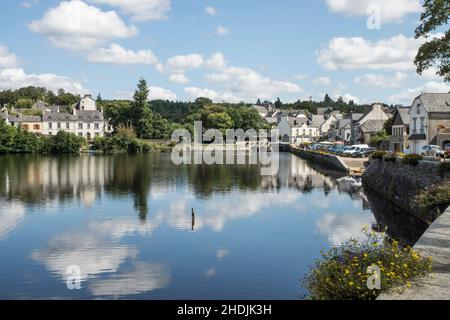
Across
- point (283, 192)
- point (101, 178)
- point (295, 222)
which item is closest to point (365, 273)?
point (295, 222)

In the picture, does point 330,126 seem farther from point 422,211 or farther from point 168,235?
point 168,235

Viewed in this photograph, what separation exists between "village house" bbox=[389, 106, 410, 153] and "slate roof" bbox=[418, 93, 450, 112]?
7.50m

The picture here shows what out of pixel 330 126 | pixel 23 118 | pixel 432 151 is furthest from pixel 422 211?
pixel 330 126

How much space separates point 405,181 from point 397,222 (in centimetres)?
653

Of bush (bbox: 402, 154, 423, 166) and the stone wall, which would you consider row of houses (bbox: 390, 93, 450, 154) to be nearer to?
the stone wall

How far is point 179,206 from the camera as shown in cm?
3691

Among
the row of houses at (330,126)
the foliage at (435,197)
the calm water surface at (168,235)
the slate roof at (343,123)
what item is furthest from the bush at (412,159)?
the slate roof at (343,123)

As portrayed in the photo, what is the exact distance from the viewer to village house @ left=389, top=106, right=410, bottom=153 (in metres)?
67.4

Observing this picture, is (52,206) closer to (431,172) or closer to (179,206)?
(179,206)

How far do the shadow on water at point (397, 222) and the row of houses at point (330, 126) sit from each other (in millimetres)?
61038

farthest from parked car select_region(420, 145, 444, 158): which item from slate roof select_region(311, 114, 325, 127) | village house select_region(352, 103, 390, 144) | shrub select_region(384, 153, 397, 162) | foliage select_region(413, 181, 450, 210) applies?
slate roof select_region(311, 114, 325, 127)

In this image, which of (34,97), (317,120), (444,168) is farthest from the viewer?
(34,97)

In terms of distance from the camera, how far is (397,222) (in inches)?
1159

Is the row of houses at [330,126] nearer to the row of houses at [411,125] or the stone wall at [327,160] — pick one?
the row of houses at [411,125]
